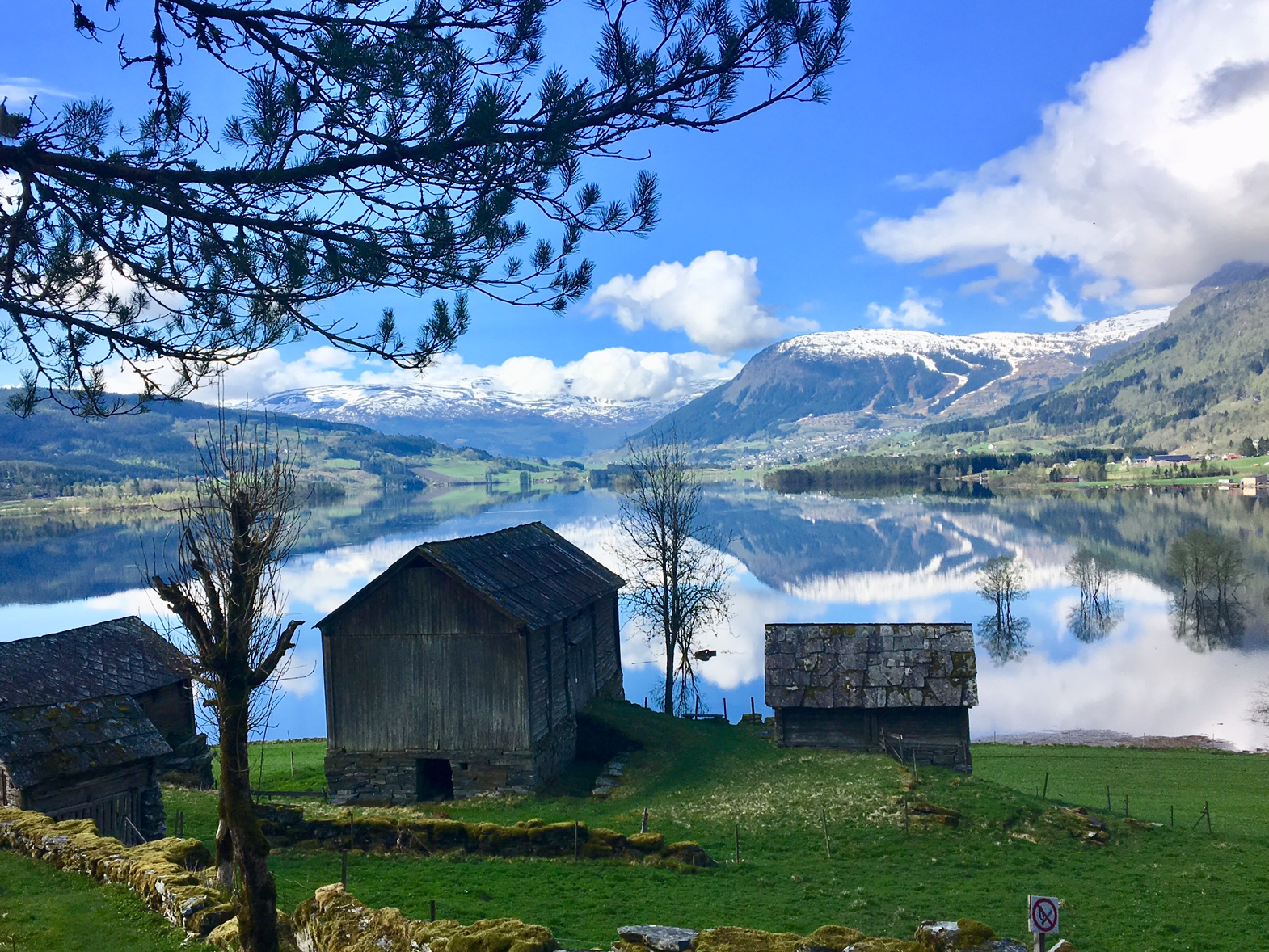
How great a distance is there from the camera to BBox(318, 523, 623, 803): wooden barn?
30234mm

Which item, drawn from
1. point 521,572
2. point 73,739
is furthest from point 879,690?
point 73,739

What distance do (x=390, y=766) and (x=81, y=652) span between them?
11088mm

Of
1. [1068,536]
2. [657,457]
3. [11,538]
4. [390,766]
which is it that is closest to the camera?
[390,766]

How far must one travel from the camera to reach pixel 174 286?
420 inches

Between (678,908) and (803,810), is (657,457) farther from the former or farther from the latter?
(678,908)

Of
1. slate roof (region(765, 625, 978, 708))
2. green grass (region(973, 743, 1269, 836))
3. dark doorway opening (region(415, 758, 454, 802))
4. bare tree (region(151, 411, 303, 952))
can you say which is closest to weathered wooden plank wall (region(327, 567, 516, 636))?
dark doorway opening (region(415, 758, 454, 802))

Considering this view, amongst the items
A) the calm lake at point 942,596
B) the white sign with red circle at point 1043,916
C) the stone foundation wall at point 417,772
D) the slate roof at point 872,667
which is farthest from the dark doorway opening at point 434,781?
the white sign with red circle at point 1043,916

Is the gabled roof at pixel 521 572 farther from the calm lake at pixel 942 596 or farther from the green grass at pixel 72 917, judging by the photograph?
the green grass at pixel 72 917

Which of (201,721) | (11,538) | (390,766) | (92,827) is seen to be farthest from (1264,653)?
(11,538)

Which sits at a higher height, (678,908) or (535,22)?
(535,22)

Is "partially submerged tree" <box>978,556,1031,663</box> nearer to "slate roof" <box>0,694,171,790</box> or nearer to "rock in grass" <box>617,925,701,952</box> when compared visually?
"slate roof" <box>0,694,171,790</box>

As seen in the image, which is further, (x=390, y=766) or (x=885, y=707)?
(x=885, y=707)

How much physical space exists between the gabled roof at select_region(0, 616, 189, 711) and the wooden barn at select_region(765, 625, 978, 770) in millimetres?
20578

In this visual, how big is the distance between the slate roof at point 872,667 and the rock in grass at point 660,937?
2187 cm
